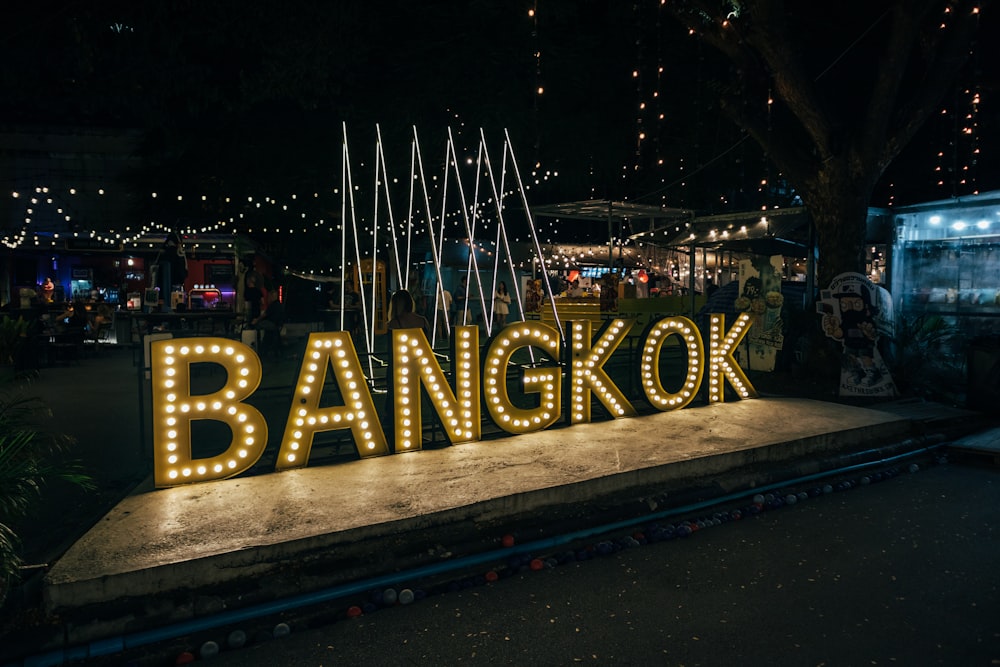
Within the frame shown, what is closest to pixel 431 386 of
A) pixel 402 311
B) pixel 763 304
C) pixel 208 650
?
pixel 402 311

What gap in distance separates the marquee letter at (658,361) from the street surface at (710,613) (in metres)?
3.15

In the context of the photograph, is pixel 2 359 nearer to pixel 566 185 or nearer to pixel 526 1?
pixel 526 1

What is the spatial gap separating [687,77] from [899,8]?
10444 millimetres

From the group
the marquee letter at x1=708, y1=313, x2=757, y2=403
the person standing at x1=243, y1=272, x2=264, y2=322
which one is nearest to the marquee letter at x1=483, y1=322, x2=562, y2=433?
the marquee letter at x1=708, y1=313, x2=757, y2=403

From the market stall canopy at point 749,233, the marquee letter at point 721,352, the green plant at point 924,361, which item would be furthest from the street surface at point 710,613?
the market stall canopy at point 749,233

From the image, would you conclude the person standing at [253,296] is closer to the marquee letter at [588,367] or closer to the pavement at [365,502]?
the pavement at [365,502]

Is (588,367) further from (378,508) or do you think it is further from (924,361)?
(924,361)

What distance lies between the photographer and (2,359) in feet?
33.5

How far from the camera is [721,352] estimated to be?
29.7ft

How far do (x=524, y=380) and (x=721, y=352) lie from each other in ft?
10.9

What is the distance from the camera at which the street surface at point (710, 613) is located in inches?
134

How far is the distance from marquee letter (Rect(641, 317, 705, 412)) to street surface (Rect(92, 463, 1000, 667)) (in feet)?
10.3

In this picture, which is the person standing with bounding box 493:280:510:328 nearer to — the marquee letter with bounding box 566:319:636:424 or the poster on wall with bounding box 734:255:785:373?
the poster on wall with bounding box 734:255:785:373

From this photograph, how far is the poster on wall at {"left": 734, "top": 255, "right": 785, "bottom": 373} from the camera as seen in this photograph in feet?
39.4
